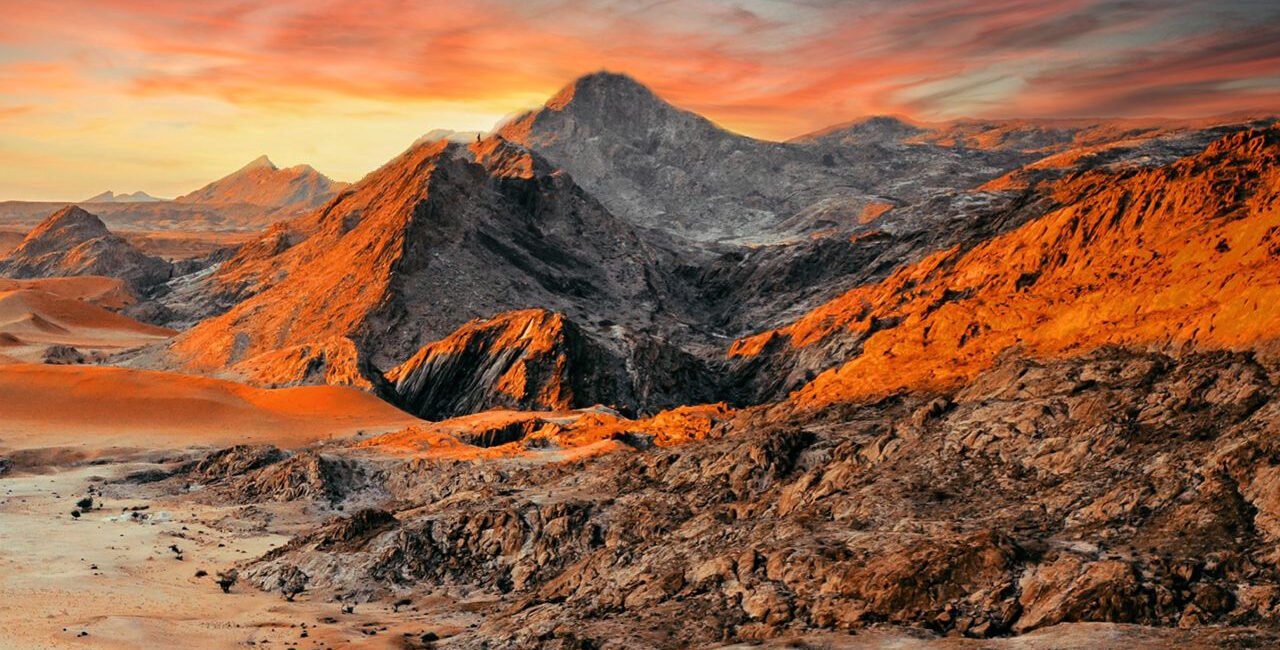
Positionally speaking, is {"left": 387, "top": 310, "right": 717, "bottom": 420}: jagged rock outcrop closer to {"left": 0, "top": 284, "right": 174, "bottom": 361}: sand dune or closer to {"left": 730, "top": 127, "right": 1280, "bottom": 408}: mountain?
{"left": 730, "top": 127, "right": 1280, "bottom": 408}: mountain

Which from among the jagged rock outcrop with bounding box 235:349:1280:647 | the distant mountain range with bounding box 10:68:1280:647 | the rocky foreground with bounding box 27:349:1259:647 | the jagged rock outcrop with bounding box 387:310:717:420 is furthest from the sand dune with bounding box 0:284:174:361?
the jagged rock outcrop with bounding box 235:349:1280:647

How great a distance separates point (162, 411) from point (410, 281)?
4736 cm

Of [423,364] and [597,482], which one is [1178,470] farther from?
[423,364]

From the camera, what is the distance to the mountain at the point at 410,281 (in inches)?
5226

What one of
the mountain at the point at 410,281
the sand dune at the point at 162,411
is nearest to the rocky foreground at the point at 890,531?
the sand dune at the point at 162,411

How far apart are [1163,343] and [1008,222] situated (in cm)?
9647

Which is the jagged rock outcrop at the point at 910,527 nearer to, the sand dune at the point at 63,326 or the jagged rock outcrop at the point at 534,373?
the jagged rock outcrop at the point at 534,373

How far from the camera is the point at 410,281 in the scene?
487 feet

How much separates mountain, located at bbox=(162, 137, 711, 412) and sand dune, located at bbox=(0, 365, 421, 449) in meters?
8.17

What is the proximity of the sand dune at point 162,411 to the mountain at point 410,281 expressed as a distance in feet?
26.8

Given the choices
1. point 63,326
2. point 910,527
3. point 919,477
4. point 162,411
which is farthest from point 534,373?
point 63,326

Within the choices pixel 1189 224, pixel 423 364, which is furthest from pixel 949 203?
pixel 1189 224

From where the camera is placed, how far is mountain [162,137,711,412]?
5226 inches

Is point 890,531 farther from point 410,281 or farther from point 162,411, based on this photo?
point 410,281
